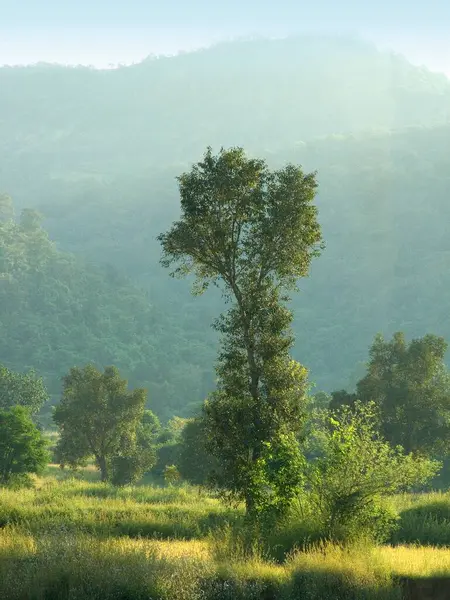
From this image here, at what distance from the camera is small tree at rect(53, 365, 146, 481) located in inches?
1946

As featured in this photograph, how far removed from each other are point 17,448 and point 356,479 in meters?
31.3

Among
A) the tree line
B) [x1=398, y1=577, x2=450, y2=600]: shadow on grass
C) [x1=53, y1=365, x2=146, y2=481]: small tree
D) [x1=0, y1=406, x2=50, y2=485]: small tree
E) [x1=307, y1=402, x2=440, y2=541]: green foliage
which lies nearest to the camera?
[x1=398, y1=577, x2=450, y2=600]: shadow on grass

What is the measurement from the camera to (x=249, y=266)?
23.5m

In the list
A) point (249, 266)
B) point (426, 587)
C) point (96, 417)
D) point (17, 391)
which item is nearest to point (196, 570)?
point (426, 587)

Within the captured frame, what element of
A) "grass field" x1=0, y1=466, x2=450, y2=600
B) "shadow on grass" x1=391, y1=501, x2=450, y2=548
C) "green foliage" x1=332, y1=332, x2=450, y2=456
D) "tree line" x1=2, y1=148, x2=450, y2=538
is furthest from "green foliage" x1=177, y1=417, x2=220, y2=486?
"grass field" x1=0, y1=466, x2=450, y2=600

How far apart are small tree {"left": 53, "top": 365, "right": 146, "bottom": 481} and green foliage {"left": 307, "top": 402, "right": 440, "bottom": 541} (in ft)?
106

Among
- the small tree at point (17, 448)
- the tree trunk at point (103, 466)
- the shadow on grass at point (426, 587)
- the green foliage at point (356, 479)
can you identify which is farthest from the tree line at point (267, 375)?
the tree trunk at point (103, 466)

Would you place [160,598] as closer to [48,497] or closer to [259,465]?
[259,465]

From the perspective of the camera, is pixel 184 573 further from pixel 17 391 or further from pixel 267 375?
pixel 17 391

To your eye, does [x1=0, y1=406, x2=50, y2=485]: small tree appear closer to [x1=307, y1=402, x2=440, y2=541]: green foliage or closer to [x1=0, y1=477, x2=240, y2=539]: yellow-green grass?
[x1=0, y1=477, x2=240, y2=539]: yellow-green grass

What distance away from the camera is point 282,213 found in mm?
23281

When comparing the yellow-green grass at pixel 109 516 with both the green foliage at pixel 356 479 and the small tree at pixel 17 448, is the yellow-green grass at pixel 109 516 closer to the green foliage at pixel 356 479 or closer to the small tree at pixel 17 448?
the green foliage at pixel 356 479

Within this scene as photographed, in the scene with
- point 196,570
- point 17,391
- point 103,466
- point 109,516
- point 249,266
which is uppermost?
point 249,266

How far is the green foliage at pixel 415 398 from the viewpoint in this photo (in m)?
45.0
